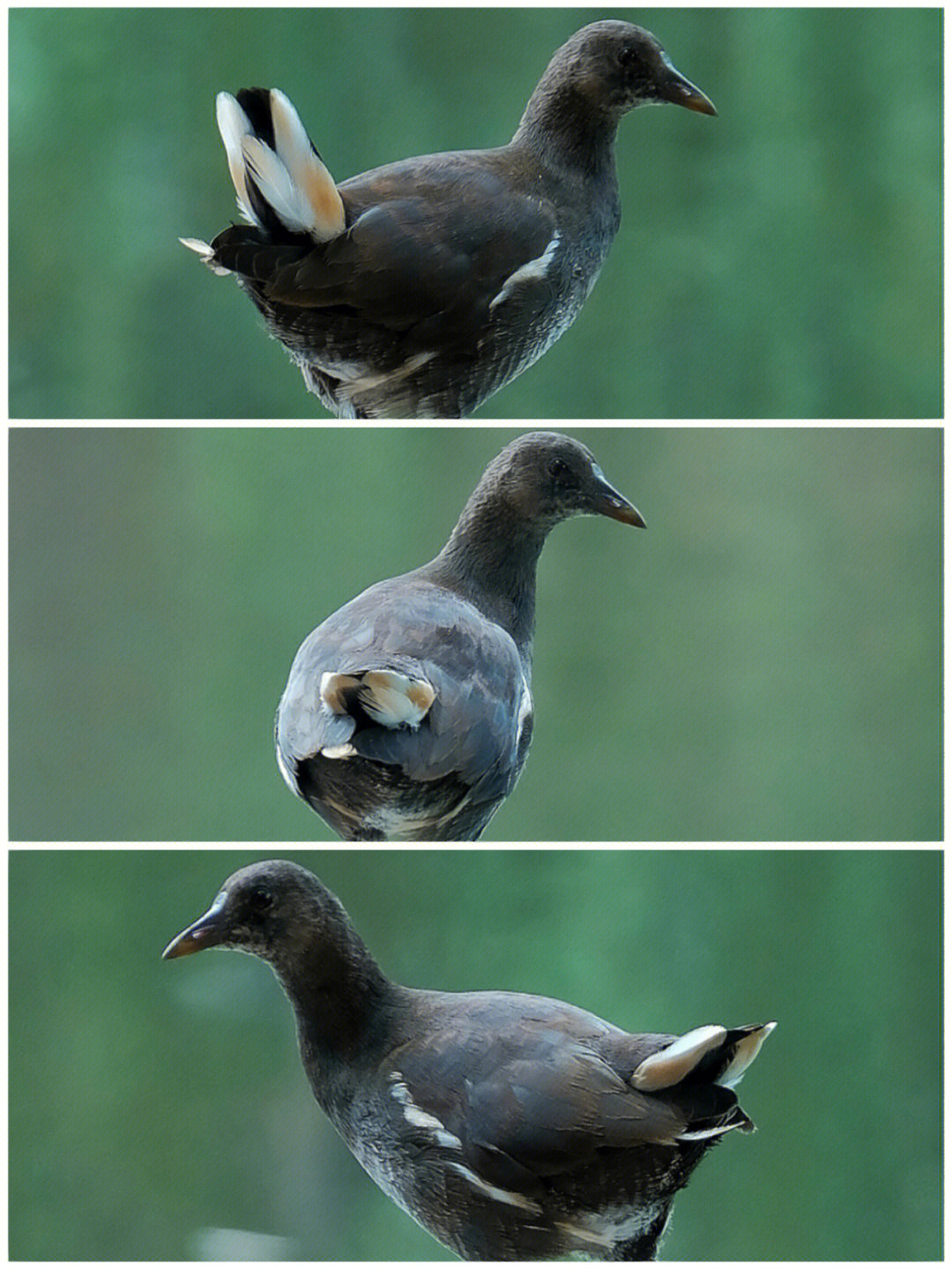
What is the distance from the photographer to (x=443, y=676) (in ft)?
5.26

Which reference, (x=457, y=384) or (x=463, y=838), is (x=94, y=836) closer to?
(x=463, y=838)

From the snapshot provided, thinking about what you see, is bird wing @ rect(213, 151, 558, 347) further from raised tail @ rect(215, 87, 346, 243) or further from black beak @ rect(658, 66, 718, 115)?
black beak @ rect(658, 66, 718, 115)

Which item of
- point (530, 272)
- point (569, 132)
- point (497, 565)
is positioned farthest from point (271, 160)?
point (497, 565)

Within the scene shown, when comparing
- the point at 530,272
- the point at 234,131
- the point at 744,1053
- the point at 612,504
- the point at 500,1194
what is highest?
the point at 234,131

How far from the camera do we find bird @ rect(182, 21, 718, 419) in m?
1.56

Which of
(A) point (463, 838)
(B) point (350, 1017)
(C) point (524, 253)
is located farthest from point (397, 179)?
(B) point (350, 1017)

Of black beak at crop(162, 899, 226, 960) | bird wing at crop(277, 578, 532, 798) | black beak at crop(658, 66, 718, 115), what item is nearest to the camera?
bird wing at crop(277, 578, 532, 798)

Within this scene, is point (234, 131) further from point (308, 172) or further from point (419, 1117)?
point (419, 1117)

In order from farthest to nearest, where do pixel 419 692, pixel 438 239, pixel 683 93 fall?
pixel 683 93, pixel 438 239, pixel 419 692

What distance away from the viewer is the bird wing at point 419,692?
1.52m

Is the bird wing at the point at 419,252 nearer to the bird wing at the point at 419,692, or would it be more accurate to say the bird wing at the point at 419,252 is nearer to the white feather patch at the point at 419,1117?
the bird wing at the point at 419,692

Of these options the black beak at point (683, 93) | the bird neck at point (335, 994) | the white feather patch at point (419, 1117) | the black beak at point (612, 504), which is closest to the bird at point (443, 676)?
the black beak at point (612, 504)

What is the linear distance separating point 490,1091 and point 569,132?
0.93 m

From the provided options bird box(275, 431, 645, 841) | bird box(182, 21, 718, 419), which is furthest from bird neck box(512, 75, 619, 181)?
bird box(275, 431, 645, 841)
